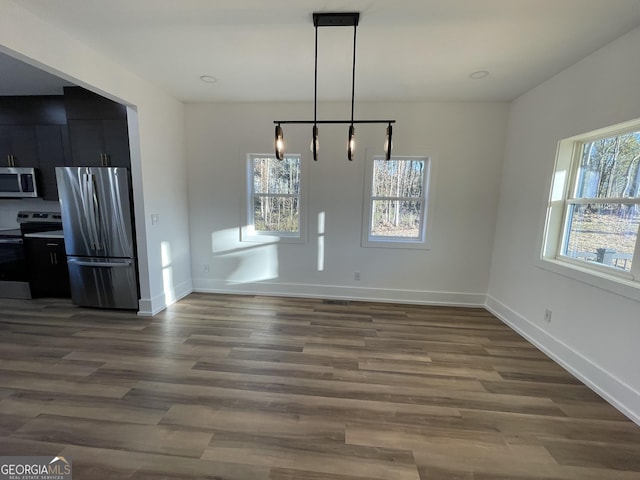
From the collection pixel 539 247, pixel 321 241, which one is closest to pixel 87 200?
pixel 321 241

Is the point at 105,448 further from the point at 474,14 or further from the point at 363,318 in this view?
the point at 474,14

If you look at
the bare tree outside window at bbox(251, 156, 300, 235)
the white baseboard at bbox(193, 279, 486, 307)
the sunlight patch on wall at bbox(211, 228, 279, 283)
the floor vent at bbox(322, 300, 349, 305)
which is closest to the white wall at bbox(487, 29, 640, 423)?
the white baseboard at bbox(193, 279, 486, 307)

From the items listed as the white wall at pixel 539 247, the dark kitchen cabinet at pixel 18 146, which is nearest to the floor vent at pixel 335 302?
the white wall at pixel 539 247

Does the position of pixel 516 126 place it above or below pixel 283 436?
above

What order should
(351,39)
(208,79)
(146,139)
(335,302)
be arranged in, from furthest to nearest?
(335,302)
(146,139)
(208,79)
(351,39)

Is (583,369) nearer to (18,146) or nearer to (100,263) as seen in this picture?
(100,263)

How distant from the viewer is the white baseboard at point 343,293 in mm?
3766

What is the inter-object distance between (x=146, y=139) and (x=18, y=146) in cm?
216

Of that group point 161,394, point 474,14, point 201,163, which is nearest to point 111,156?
point 201,163

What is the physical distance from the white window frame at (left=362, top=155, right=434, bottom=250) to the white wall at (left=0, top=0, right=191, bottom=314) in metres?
2.66

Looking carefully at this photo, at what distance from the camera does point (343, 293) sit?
12.9ft

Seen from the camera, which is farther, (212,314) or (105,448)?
(212,314)

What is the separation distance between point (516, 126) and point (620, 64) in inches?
47.4

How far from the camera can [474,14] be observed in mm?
1819
